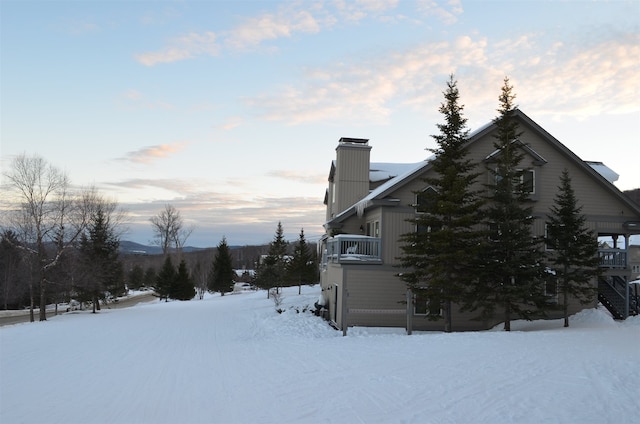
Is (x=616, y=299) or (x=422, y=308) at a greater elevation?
(x=616, y=299)

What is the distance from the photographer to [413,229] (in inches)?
808

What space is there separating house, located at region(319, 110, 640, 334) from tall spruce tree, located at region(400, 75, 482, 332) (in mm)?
1286

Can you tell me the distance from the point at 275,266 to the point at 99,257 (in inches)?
560

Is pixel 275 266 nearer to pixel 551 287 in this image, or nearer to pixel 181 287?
pixel 181 287

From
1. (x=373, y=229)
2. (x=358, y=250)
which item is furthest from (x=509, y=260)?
(x=373, y=229)

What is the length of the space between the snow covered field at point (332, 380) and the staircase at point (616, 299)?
5.71 m

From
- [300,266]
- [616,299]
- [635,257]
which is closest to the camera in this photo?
[616,299]

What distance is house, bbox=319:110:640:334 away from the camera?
65.3ft

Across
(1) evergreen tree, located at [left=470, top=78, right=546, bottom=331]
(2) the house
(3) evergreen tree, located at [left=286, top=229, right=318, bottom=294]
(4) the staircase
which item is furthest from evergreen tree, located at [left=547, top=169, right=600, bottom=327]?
(3) evergreen tree, located at [left=286, top=229, right=318, bottom=294]

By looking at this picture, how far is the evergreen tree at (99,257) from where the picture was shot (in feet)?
102

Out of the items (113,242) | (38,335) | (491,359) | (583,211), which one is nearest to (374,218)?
(583,211)

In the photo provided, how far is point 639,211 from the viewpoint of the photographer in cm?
2130

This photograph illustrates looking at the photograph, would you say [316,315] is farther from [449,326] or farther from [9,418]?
[9,418]

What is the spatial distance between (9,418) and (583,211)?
2244cm
